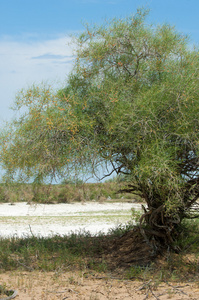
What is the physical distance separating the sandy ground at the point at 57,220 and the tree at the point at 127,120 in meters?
1.49

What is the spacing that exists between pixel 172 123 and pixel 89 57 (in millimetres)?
2707

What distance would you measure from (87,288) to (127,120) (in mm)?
3680

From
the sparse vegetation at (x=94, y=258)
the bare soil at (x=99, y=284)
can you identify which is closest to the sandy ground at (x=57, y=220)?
the sparse vegetation at (x=94, y=258)

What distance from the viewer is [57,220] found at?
2034 cm

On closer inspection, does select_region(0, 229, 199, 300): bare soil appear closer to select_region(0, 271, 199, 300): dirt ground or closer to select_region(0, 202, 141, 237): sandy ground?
select_region(0, 271, 199, 300): dirt ground

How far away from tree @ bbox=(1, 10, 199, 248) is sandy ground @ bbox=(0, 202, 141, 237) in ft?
4.88

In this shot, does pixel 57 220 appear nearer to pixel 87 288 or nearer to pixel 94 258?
pixel 94 258

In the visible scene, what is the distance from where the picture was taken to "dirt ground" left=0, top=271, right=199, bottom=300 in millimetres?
7695

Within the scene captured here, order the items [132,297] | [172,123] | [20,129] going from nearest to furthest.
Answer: [132,297]
[172,123]
[20,129]

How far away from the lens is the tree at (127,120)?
8336 millimetres

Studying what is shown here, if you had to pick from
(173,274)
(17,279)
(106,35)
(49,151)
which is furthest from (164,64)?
(17,279)

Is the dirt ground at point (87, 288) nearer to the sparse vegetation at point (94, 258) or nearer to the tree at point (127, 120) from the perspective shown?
the sparse vegetation at point (94, 258)

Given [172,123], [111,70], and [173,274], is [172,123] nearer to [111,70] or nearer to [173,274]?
[111,70]

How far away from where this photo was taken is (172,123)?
8.49m
